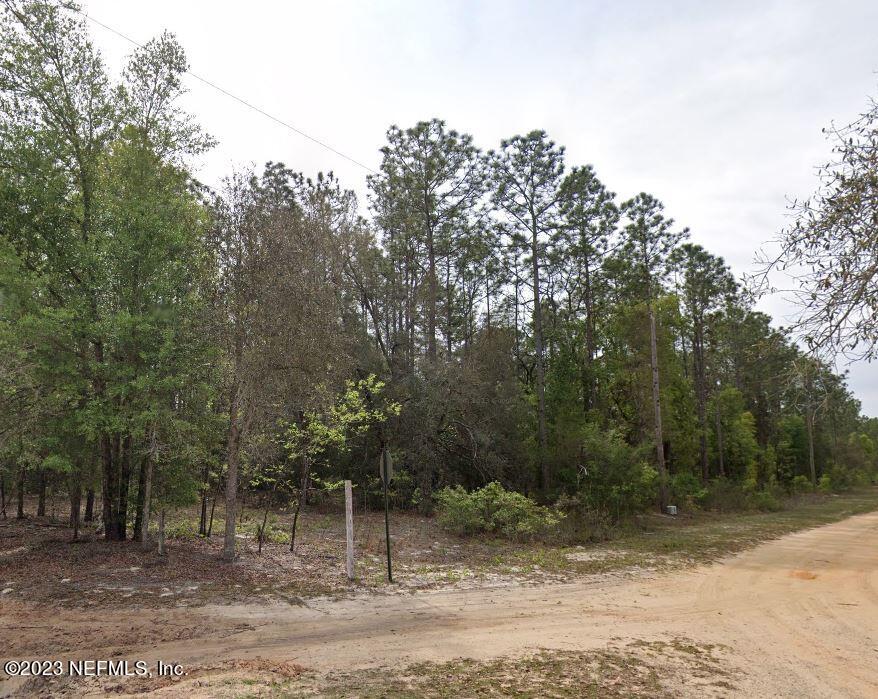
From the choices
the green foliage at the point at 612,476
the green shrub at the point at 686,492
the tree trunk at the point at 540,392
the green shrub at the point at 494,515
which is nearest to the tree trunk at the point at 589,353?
the tree trunk at the point at 540,392

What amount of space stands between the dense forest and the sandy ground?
2970mm

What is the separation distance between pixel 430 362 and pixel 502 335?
567cm

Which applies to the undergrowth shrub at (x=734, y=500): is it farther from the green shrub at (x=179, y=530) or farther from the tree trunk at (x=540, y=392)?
the green shrub at (x=179, y=530)

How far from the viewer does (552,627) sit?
731 cm

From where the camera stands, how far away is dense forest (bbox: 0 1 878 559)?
10531mm

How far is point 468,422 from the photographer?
70.4 ft

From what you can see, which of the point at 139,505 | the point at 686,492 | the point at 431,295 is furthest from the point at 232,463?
the point at 686,492

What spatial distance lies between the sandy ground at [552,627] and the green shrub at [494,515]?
4.62 m

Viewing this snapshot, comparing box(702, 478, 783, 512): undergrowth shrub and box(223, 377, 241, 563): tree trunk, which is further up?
box(223, 377, 241, 563): tree trunk

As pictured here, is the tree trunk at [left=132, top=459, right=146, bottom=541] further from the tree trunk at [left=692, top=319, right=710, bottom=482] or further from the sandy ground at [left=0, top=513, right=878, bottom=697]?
the tree trunk at [left=692, top=319, right=710, bottom=482]

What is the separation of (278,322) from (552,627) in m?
7.13

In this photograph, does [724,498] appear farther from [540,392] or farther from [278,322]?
[278,322]

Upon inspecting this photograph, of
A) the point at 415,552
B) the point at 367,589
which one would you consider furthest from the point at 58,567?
the point at 415,552

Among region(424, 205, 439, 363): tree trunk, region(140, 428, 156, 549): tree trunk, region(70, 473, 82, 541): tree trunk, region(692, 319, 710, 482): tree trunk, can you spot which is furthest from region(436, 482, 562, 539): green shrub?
region(692, 319, 710, 482): tree trunk
